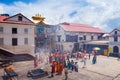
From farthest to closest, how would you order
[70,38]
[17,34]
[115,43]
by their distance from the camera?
[70,38]
[115,43]
[17,34]

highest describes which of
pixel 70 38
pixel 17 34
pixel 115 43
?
pixel 17 34

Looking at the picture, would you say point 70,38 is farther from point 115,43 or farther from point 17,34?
point 17,34

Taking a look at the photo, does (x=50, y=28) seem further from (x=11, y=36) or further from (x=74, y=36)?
(x=11, y=36)

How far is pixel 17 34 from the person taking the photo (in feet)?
97.0

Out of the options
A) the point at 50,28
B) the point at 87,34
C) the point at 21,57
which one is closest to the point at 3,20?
the point at 21,57

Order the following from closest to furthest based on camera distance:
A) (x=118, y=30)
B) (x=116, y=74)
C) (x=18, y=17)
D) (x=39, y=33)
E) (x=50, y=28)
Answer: (x=116, y=74), (x=18, y=17), (x=118, y=30), (x=39, y=33), (x=50, y=28)

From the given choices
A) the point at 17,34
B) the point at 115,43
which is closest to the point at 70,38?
the point at 115,43

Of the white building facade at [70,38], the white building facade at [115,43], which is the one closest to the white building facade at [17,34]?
the white building facade at [70,38]

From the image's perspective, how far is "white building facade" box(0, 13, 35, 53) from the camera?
1104 inches

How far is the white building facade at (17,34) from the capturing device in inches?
1104

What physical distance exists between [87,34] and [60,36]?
9298mm

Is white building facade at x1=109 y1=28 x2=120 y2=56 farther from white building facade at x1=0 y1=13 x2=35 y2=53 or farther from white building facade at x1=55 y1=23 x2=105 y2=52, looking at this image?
white building facade at x1=0 y1=13 x2=35 y2=53

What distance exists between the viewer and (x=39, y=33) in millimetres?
36281

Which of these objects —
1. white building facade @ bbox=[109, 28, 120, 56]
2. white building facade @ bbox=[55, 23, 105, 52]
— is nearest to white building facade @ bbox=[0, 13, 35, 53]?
white building facade @ bbox=[55, 23, 105, 52]
